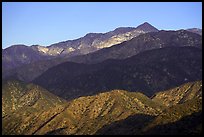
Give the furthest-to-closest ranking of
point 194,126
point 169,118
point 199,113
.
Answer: point 169,118 → point 199,113 → point 194,126

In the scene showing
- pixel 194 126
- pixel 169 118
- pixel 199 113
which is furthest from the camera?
pixel 169 118

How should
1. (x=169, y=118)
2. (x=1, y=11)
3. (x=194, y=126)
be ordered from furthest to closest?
1. (x=169, y=118)
2. (x=194, y=126)
3. (x=1, y=11)

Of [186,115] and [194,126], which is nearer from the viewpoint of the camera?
[194,126]

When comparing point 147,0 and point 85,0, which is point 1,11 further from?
point 147,0

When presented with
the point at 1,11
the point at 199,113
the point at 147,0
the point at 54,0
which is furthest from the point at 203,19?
the point at 199,113

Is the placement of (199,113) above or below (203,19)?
below

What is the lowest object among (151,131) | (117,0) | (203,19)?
(151,131)

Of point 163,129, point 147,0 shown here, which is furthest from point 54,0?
point 163,129

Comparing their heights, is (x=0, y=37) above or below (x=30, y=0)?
below

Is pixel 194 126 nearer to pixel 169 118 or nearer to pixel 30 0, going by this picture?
pixel 169 118
